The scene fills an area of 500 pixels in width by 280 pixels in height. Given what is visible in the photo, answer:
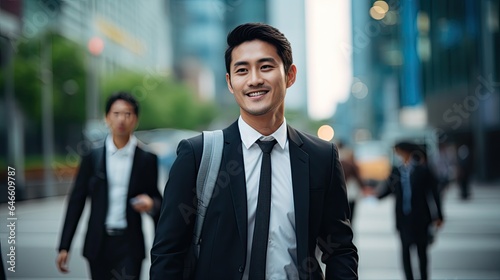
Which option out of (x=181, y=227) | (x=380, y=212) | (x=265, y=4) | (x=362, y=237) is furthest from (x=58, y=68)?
(x=265, y=4)

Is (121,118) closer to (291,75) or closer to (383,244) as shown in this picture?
(291,75)

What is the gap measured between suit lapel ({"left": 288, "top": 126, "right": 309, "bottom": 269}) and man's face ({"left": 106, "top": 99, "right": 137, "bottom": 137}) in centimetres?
227

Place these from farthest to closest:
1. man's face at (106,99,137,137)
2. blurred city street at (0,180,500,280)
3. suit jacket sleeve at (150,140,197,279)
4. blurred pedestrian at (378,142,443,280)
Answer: blurred city street at (0,180,500,280)
blurred pedestrian at (378,142,443,280)
man's face at (106,99,137,137)
suit jacket sleeve at (150,140,197,279)

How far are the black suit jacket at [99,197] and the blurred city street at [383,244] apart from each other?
598 mm

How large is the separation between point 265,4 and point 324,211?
416ft

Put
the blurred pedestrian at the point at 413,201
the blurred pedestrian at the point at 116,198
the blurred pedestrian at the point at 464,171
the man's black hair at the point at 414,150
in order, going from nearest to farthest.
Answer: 1. the blurred pedestrian at the point at 116,198
2. the blurred pedestrian at the point at 413,201
3. the man's black hair at the point at 414,150
4. the blurred pedestrian at the point at 464,171

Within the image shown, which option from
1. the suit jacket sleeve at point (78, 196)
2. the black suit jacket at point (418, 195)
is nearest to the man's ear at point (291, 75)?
the suit jacket sleeve at point (78, 196)

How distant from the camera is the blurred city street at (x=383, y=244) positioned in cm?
760

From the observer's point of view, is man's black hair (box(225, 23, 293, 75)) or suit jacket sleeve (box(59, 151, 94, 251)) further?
suit jacket sleeve (box(59, 151, 94, 251))

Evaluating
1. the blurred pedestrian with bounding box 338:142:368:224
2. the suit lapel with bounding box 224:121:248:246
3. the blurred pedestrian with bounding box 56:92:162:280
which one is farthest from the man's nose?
the blurred pedestrian with bounding box 338:142:368:224

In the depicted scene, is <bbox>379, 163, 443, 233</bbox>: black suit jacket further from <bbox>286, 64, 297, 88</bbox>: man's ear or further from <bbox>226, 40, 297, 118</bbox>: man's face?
<bbox>226, 40, 297, 118</bbox>: man's face

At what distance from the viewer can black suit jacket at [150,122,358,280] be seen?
224 cm

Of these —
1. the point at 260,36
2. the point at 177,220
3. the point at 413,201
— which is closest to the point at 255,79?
the point at 260,36

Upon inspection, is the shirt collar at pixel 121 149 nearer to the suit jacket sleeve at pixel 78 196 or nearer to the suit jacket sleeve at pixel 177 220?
the suit jacket sleeve at pixel 78 196
